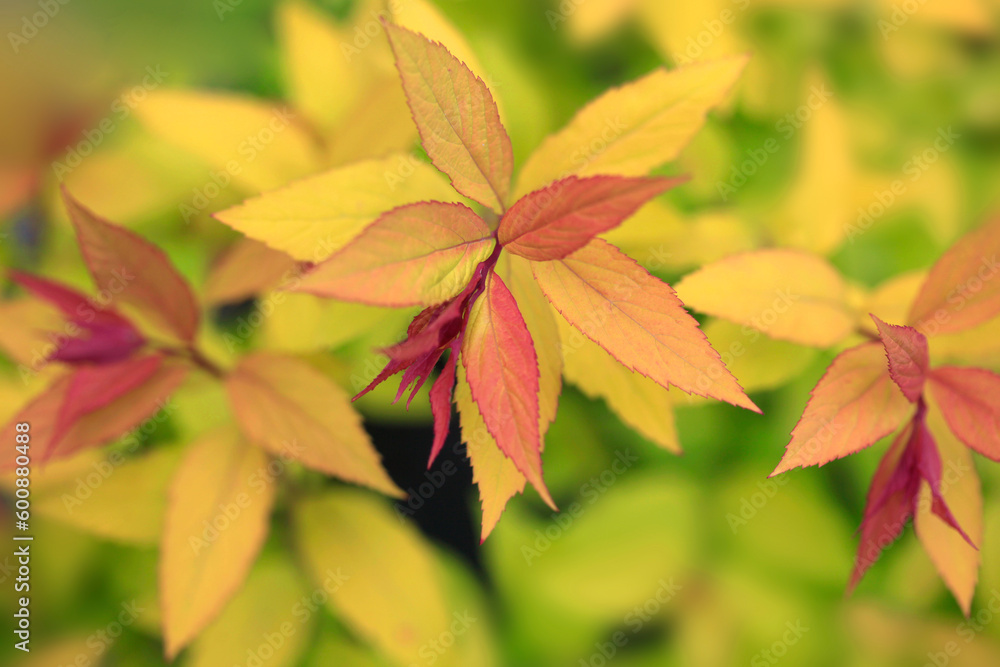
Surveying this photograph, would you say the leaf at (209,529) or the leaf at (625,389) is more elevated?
the leaf at (625,389)

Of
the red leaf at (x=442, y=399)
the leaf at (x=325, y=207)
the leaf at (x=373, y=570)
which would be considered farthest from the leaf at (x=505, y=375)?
the leaf at (x=373, y=570)

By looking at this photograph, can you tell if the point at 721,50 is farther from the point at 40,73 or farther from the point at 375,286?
the point at 40,73

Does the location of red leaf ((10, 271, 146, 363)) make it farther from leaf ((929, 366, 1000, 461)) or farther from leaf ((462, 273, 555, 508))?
leaf ((929, 366, 1000, 461))

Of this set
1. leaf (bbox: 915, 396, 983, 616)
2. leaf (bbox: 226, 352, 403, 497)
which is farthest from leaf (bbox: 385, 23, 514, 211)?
leaf (bbox: 915, 396, 983, 616)

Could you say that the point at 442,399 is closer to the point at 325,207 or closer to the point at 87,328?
the point at 325,207

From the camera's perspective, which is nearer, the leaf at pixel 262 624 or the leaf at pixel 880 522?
the leaf at pixel 880 522

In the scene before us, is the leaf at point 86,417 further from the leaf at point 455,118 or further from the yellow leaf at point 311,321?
the leaf at point 455,118

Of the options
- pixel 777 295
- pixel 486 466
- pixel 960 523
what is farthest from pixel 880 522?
pixel 486 466
